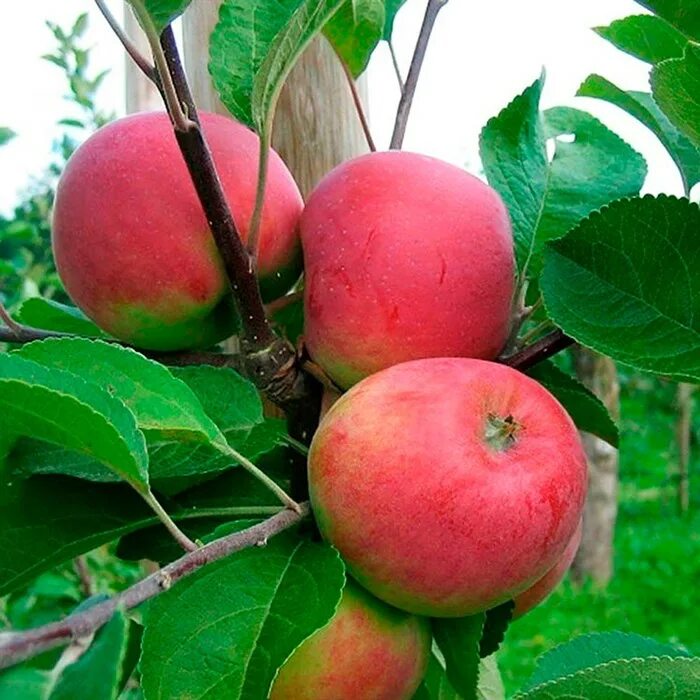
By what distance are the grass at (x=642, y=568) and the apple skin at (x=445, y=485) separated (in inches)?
59.9

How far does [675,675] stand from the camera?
0.43 metres

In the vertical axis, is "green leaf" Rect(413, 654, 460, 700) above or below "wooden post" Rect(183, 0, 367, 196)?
below

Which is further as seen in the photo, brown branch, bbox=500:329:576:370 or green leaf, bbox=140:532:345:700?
brown branch, bbox=500:329:576:370

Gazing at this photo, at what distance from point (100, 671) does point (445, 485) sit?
0.64 feet

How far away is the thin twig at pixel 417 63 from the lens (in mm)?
642

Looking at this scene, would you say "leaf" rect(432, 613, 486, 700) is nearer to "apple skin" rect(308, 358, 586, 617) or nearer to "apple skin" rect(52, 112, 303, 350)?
"apple skin" rect(308, 358, 586, 617)

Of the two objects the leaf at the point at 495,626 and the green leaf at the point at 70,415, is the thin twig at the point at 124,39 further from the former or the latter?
the leaf at the point at 495,626

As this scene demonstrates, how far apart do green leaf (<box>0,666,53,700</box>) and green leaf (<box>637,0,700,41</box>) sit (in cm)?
41

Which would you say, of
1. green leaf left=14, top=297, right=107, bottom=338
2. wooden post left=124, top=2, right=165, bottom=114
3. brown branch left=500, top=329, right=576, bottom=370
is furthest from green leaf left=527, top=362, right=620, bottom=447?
wooden post left=124, top=2, right=165, bottom=114

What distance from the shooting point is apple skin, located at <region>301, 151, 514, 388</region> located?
1.62 feet

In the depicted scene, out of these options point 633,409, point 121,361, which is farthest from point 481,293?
point 633,409

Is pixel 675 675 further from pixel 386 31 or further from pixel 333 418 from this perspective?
pixel 386 31

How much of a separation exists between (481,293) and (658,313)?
0.28ft

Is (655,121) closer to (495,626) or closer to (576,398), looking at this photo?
(576,398)
